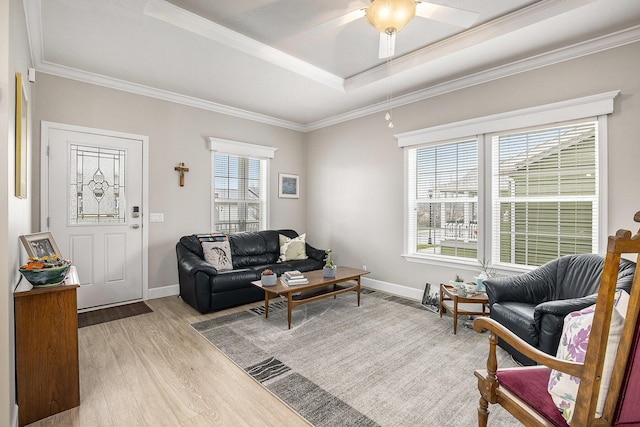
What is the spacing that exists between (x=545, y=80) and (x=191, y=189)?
4.57 m

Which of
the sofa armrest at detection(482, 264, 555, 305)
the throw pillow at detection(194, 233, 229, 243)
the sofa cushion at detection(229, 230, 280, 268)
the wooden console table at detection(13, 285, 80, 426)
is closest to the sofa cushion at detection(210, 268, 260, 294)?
the sofa cushion at detection(229, 230, 280, 268)

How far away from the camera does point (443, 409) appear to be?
Result: 6.41 ft

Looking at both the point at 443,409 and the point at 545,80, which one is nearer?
the point at 443,409

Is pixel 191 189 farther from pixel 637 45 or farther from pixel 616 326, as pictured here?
pixel 637 45

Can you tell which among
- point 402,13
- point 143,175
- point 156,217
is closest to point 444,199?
point 402,13

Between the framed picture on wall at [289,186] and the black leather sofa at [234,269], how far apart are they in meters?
0.88

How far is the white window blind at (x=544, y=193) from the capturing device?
3.04 metres

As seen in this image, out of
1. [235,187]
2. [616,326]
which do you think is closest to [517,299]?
[616,326]

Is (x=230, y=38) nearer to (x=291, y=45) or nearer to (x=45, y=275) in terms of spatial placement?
(x=291, y=45)

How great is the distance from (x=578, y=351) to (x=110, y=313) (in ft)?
14.0

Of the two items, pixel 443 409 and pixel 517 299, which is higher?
pixel 517 299

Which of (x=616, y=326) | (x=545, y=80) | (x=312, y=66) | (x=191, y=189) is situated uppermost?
(x=312, y=66)

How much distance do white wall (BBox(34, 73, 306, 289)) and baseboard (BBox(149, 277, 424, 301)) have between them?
0.08m

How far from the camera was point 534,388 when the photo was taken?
134 centimetres
